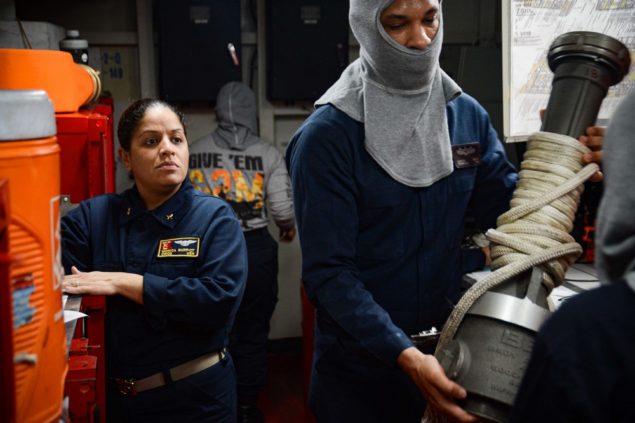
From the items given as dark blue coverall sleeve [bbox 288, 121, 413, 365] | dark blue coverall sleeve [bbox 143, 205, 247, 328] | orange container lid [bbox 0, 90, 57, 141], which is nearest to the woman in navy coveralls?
dark blue coverall sleeve [bbox 143, 205, 247, 328]

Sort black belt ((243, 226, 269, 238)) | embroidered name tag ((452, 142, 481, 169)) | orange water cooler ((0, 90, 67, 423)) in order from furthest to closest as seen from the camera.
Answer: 1. black belt ((243, 226, 269, 238))
2. embroidered name tag ((452, 142, 481, 169))
3. orange water cooler ((0, 90, 67, 423))

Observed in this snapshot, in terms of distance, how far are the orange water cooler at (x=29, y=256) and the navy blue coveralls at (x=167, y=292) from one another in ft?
3.59

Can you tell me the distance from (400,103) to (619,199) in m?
0.86

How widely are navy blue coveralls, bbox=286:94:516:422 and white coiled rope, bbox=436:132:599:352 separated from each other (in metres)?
0.25

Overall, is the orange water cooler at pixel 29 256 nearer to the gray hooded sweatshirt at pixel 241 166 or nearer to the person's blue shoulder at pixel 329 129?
the person's blue shoulder at pixel 329 129

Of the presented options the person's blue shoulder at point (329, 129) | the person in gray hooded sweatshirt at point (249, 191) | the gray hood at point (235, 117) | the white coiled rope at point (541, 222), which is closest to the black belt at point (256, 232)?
the person in gray hooded sweatshirt at point (249, 191)

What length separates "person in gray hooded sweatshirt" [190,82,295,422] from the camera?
395cm

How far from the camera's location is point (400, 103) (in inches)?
64.7

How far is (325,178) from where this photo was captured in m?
1.58

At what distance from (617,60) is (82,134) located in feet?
4.95

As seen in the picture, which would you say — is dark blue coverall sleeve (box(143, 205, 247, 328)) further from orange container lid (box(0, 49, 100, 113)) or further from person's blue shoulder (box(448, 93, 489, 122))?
person's blue shoulder (box(448, 93, 489, 122))

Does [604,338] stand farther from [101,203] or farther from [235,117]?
[235,117]

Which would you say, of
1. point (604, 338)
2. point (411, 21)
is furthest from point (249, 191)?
point (604, 338)

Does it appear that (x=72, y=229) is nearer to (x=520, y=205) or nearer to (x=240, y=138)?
(x=520, y=205)
